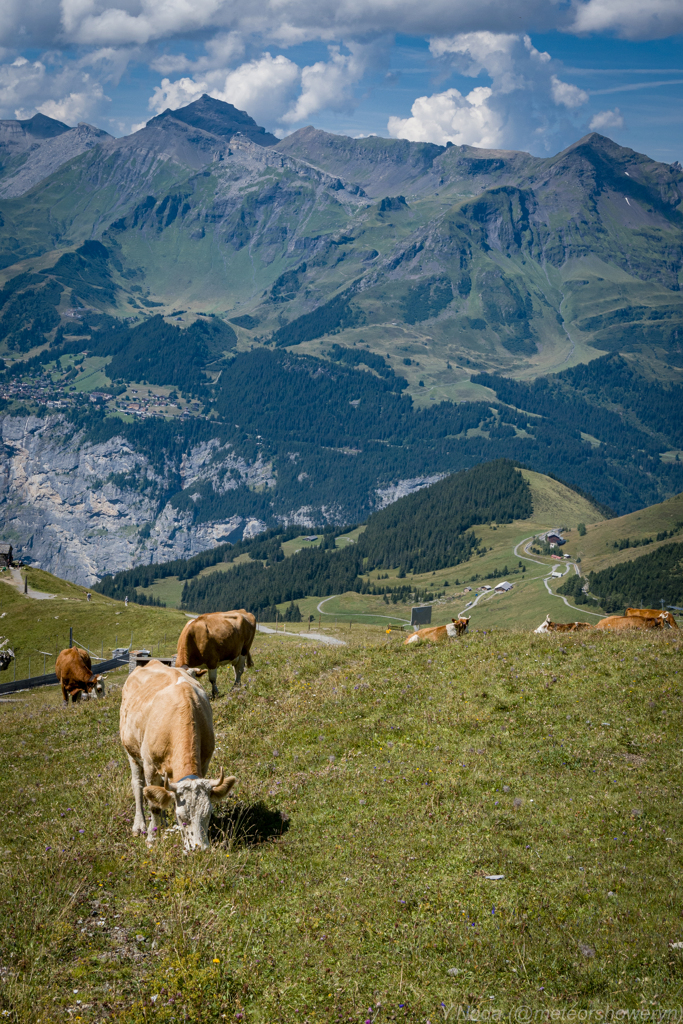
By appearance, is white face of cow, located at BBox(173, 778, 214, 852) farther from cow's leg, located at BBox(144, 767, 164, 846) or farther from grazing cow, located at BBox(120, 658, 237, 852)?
cow's leg, located at BBox(144, 767, 164, 846)

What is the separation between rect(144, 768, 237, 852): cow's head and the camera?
14.1 meters

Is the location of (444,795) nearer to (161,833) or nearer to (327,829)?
(327,829)

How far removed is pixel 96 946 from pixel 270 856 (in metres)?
4.38

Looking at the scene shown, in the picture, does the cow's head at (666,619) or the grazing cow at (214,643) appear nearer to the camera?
the grazing cow at (214,643)

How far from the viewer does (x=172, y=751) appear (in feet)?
50.4

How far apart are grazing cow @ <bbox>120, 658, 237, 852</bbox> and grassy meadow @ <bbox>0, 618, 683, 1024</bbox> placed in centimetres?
68

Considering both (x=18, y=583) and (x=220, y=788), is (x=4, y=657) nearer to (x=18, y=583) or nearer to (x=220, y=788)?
(x=18, y=583)

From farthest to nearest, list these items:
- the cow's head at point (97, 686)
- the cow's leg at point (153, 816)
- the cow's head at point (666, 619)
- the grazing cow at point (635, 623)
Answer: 1. the cow's head at point (97, 686)
2. the cow's head at point (666, 619)
3. the grazing cow at point (635, 623)
4. the cow's leg at point (153, 816)

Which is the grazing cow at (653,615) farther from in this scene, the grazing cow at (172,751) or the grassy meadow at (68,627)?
the grassy meadow at (68,627)

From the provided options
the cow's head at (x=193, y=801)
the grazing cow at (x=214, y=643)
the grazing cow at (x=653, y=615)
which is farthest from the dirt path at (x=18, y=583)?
the cow's head at (x=193, y=801)

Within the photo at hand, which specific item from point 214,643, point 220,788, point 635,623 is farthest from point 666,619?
point 220,788

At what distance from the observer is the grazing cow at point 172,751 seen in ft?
46.5

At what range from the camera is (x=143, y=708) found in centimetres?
1655

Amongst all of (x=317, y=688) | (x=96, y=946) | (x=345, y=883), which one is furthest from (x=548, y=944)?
(x=317, y=688)
